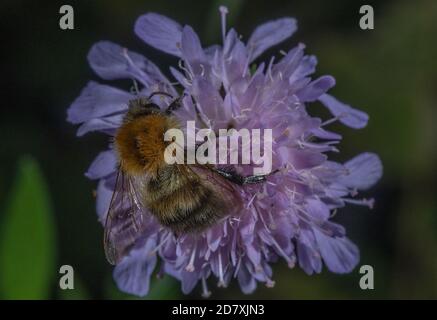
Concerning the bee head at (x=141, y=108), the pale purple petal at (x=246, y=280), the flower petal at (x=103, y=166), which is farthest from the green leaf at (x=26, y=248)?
the pale purple petal at (x=246, y=280)

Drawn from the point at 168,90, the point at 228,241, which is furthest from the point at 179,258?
the point at 168,90

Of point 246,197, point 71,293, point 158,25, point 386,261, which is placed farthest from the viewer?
point 386,261

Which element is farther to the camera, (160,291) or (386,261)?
(386,261)

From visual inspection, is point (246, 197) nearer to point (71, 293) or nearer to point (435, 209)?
point (71, 293)

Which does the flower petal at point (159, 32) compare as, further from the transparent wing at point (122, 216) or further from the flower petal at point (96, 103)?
the transparent wing at point (122, 216)

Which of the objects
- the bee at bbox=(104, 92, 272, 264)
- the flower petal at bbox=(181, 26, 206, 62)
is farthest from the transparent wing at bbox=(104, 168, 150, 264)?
the flower petal at bbox=(181, 26, 206, 62)

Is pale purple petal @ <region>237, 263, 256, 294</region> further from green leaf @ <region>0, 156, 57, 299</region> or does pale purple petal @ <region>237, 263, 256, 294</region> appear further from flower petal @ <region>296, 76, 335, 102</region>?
green leaf @ <region>0, 156, 57, 299</region>

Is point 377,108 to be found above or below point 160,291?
above

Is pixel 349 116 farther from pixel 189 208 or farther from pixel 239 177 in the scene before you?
pixel 189 208
